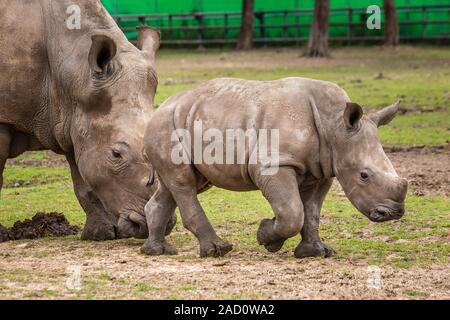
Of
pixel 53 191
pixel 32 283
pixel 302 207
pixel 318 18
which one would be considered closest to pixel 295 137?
pixel 302 207

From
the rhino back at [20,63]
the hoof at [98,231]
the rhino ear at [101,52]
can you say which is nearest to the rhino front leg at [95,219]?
the hoof at [98,231]

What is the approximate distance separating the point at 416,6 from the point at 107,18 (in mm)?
24677

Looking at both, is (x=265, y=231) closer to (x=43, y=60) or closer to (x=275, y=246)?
(x=275, y=246)

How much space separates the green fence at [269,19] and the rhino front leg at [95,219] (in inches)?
919

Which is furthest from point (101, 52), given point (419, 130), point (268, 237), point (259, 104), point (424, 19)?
point (424, 19)

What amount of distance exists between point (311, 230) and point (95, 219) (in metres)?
2.14

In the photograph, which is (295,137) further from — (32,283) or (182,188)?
(32,283)

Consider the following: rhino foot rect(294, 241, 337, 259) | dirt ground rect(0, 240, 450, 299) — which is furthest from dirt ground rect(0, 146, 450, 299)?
rhino foot rect(294, 241, 337, 259)

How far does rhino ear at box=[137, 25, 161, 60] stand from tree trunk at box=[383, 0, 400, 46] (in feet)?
70.3

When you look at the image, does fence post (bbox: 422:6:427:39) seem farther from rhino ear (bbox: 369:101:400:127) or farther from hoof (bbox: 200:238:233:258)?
hoof (bbox: 200:238:233:258)

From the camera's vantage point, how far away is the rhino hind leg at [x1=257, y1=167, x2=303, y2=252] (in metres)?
7.78

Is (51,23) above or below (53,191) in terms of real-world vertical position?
above

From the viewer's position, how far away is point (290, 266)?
786 centimetres

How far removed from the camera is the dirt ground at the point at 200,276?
6980 mm
